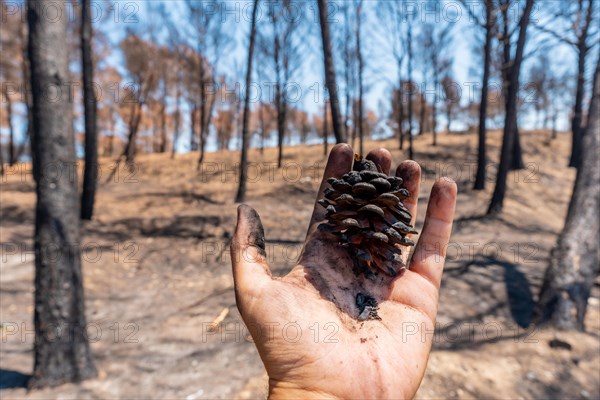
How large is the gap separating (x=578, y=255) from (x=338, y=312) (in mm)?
4181

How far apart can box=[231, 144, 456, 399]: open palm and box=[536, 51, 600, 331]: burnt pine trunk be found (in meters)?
2.97

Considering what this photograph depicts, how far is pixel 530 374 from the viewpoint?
11.7 ft

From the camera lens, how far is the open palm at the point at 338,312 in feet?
6.13

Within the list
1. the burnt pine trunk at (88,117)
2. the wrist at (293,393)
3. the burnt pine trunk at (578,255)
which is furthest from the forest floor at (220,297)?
the wrist at (293,393)

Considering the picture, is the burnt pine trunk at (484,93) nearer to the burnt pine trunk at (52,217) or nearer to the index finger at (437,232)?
the index finger at (437,232)

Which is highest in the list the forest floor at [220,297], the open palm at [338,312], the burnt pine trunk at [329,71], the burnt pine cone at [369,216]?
the burnt pine trunk at [329,71]

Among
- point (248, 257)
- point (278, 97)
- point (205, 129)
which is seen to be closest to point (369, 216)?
point (248, 257)

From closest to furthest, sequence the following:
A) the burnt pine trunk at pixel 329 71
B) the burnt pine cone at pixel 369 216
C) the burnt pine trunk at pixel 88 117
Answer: the burnt pine cone at pixel 369 216 → the burnt pine trunk at pixel 329 71 → the burnt pine trunk at pixel 88 117

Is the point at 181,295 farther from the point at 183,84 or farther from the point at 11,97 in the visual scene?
the point at 183,84

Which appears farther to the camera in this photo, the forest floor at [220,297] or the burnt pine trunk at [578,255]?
the burnt pine trunk at [578,255]

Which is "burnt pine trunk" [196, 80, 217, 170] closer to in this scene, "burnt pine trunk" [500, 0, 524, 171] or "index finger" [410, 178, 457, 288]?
"burnt pine trunk" [500, 0, 524, 171]

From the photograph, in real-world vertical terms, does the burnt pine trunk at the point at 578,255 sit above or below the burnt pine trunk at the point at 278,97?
below

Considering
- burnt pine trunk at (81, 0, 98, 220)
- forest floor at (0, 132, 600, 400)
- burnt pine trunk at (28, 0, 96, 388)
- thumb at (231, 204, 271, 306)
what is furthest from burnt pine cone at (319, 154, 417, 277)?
burnt pine trunk at (81, 0, 98, 220)

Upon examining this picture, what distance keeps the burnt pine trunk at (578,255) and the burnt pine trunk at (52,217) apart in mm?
5585
